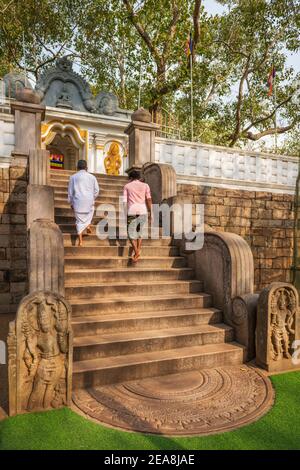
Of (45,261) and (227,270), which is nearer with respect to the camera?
(45,261)

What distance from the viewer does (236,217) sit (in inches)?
425

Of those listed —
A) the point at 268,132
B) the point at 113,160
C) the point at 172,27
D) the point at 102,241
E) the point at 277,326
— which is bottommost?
the point at 277,326

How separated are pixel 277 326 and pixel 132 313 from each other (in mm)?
1988

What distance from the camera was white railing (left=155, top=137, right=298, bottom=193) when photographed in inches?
389

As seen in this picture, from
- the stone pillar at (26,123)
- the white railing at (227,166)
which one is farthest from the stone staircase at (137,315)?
the white railing at (227,166)

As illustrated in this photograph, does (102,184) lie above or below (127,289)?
above

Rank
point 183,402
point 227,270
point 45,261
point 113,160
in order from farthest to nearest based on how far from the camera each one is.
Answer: point 113,160 → point 227,270 → point 45,261 → point 183,402

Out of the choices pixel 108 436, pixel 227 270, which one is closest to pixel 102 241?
pixel 227 270

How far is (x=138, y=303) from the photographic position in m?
4.88

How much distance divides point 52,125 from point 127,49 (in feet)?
34.3

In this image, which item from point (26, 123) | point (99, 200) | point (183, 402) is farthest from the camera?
point (26, 123)

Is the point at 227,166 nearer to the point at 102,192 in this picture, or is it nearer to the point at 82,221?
the point at 102,192
